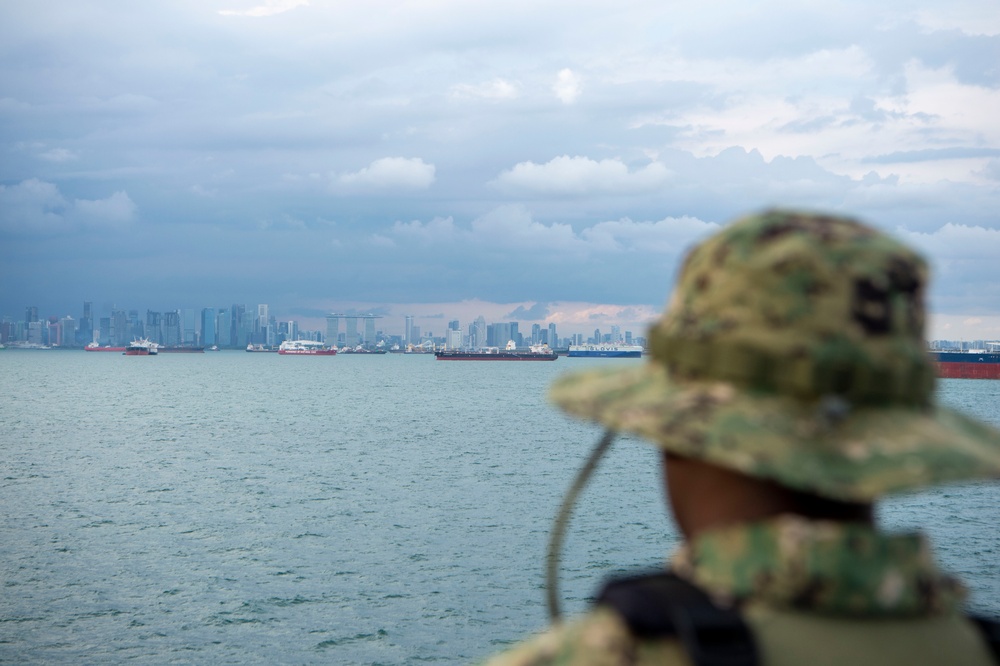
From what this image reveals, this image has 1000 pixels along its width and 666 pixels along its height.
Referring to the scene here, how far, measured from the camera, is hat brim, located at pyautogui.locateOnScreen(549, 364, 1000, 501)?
1.56 metres

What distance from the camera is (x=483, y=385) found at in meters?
149

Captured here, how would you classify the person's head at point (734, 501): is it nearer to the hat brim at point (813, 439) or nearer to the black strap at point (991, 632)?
the hat brim at point (813, 439)

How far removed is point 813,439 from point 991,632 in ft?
1.80

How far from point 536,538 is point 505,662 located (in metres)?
33.5

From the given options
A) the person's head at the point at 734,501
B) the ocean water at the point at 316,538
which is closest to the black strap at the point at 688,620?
the person's head at the point at 734,501

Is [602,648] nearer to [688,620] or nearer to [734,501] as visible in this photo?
[688,620]

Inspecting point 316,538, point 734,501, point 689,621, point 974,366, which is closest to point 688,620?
point 689,621

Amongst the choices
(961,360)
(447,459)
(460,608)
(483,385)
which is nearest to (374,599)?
(460,608)

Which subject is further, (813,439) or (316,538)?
(316,538)

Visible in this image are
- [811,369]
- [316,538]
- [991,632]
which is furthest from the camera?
[316,538]

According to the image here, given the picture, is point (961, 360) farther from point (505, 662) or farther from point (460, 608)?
point (505, 662)

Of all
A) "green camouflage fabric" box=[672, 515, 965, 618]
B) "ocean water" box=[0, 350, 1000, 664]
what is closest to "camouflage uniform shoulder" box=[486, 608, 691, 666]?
"green camouflage fabric" box=[672, 515, 965, 618]

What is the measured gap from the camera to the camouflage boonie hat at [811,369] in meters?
→ 1.59

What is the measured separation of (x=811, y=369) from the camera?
1593 millimetres
